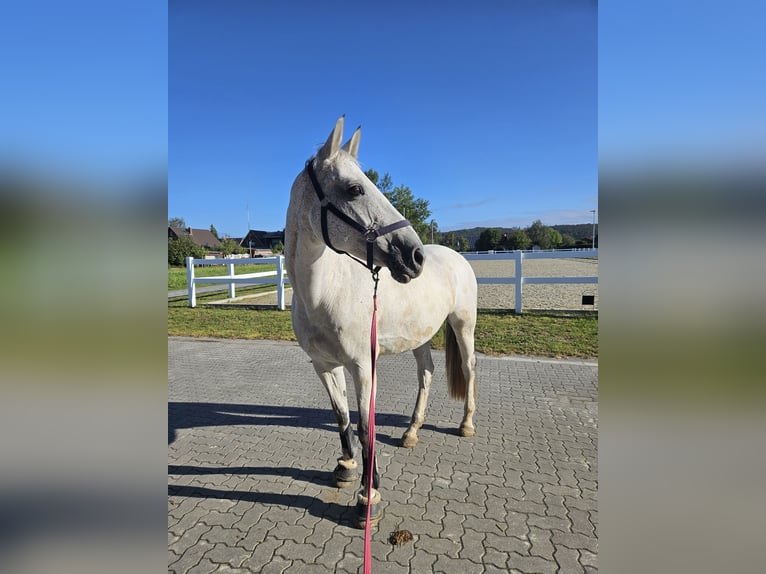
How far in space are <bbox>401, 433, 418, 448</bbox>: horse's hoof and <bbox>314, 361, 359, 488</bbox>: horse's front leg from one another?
2.19 ft

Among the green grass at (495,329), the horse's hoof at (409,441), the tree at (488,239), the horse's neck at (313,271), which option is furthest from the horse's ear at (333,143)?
the tree at (488,239)

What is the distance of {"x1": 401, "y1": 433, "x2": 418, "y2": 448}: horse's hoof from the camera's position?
3.60 meters

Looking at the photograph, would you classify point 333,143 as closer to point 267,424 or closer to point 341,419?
point 341,419

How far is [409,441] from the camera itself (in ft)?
11.8

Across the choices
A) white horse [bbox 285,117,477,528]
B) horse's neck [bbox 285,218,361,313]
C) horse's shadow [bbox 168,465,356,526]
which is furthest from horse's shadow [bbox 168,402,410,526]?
horse's neck [bbox 285,218,361,313]

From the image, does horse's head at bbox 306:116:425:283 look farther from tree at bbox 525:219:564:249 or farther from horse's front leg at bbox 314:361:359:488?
tree at bbox 525:219:564:249

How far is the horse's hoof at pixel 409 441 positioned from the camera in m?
3.60

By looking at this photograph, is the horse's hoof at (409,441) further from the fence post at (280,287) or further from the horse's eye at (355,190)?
the fence post at (280,287)

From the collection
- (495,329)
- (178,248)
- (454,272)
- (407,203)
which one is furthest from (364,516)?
(407,203)
